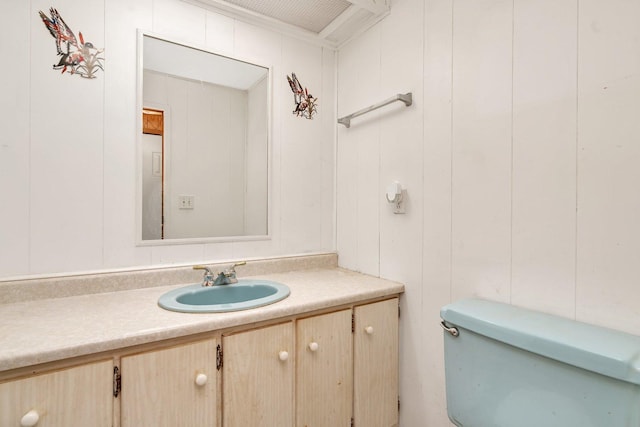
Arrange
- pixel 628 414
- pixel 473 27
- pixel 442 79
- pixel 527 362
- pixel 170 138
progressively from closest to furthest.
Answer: pixel 628 414 < pixel 527 362 < pixel 473 27 < pixel 442 79 < pixel 170 138

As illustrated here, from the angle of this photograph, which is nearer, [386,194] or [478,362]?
[478,362]

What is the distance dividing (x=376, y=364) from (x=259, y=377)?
549mm

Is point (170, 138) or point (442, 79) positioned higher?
point (442, 79)

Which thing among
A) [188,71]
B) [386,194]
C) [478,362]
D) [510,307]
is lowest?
[478,362]

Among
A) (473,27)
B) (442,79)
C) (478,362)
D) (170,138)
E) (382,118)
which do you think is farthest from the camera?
(382,118)

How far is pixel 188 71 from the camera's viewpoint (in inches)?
57.9

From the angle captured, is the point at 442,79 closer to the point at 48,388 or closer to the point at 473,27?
the point at 473,27

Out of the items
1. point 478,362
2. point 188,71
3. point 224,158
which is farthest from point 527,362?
point 188,71

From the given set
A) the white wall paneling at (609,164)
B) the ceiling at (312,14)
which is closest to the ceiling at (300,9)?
the ceiling at (312,14)

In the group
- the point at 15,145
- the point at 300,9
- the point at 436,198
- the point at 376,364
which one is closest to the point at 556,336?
the point at 436,198

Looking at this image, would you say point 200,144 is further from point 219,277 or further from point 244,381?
point 244,381

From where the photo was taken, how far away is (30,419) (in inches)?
28.9

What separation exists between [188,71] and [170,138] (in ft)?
1.11

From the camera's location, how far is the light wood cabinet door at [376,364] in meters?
1.29
